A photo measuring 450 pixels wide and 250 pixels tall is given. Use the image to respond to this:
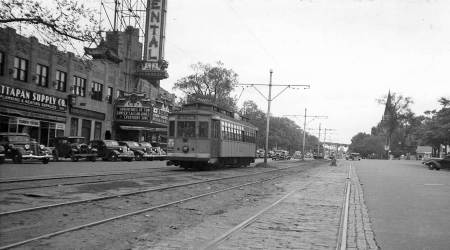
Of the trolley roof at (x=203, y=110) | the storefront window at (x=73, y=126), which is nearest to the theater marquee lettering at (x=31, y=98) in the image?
the storefront window at (x=73, y=126)

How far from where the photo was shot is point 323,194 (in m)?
16.5

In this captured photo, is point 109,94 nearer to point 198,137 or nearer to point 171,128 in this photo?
point 171,128

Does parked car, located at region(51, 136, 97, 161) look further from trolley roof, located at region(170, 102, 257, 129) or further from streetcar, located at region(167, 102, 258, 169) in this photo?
trolley roof, located at region(170, 102, 257, 129)

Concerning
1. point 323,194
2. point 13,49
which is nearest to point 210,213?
point 323,194

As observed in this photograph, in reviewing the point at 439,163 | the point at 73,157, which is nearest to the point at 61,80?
the point at 73,157

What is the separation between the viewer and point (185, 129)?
25141mm

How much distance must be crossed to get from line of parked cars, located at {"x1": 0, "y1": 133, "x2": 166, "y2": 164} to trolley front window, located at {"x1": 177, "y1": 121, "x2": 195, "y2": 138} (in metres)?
7.17

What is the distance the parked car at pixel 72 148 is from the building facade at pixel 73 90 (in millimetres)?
3587

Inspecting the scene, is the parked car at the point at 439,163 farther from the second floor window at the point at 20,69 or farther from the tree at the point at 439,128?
the second floor window at the point at 20,69

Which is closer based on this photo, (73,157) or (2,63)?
(73,157)

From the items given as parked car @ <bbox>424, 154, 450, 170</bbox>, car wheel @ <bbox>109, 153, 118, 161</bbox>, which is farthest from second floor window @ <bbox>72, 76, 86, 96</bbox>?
parked car @ <bbox>424, 154, 450, 170</bbox>

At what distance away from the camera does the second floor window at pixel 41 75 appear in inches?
1401

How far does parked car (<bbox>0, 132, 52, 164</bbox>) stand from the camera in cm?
2422

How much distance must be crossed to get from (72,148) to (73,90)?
35.4 feet
